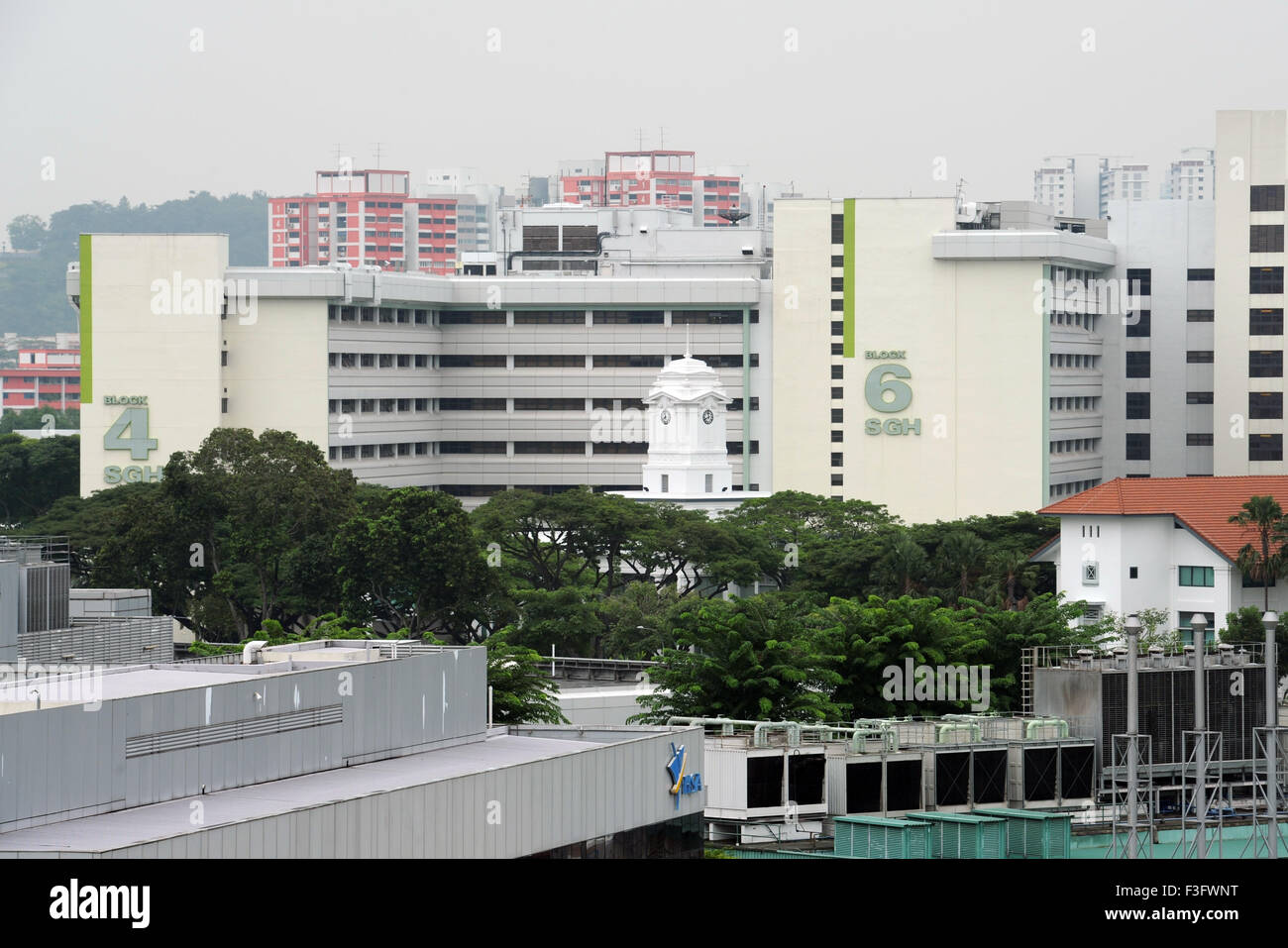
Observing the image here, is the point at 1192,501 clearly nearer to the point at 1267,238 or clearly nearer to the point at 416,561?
the point at 416,561

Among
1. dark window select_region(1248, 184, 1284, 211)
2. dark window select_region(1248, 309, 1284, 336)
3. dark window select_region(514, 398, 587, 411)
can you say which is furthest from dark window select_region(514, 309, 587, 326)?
dark window select_region(1248, 184, 1284, 211)

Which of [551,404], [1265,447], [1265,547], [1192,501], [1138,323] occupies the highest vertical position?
[1138,323]

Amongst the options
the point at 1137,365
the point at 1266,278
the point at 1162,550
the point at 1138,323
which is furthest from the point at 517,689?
the point at 1137,365

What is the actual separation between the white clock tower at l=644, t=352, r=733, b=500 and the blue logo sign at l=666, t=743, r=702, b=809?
8682cm

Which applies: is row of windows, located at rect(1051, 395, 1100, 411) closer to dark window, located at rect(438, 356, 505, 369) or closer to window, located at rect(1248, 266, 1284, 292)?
window, located at rect(1248, 266, 1284, 292)

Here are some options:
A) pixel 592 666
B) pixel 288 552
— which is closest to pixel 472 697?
pixel 592 666

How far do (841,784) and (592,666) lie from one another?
34700 mm

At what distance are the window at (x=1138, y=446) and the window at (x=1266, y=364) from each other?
16.2 meters

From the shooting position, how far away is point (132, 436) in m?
144

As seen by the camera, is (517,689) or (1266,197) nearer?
(517,689)

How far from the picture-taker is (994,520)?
115 m

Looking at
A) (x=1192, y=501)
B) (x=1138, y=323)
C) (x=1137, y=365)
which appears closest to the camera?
(x=1192, y=501)

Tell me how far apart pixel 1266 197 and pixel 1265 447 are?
1604 cm
